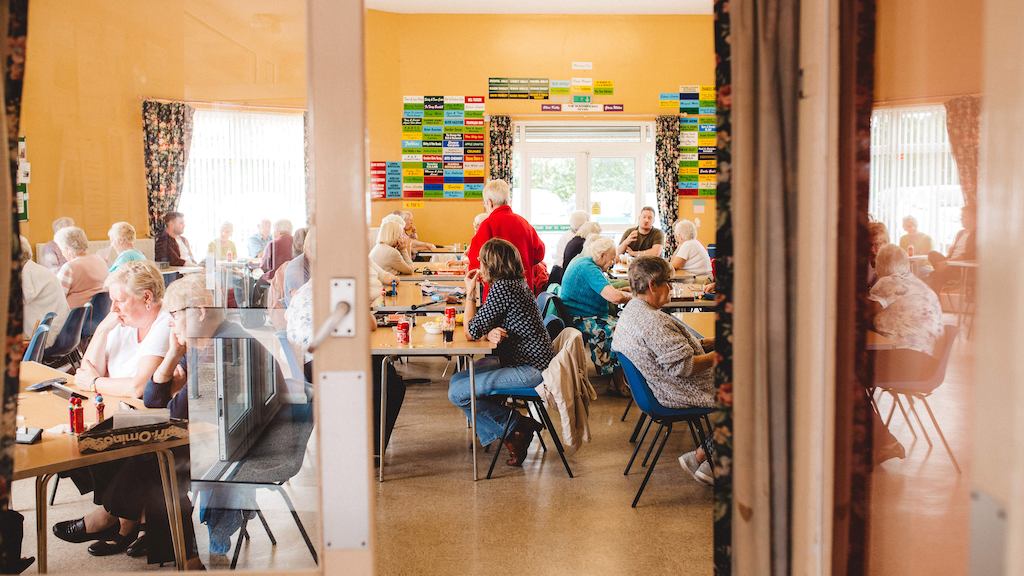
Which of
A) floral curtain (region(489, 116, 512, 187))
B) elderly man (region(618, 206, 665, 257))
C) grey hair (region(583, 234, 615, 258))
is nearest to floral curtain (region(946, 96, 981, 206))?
grey hair (region(583, 234, 615, 258))

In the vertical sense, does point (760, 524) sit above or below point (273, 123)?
below

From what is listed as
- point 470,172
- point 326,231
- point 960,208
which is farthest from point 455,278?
point 960,208

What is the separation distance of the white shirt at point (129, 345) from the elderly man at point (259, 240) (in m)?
0.47

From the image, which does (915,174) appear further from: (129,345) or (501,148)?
(501,148)

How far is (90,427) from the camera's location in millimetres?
2832

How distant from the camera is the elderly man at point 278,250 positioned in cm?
293

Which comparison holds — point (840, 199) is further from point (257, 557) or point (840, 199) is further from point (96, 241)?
point (96, 241)

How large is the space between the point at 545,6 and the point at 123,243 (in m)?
8.40

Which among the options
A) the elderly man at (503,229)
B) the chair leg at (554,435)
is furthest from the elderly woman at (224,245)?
the elderly man at (503,229)

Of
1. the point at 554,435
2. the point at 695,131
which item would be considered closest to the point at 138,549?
the point at 554,435

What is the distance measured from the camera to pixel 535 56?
430 inches

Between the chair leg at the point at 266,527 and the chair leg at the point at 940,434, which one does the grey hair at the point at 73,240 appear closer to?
the chair leg at the point at 266,527

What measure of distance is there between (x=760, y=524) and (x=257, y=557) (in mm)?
1810

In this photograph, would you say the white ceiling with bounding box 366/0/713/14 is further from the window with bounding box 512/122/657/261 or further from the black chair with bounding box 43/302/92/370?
the black chair with bounding box 43/302/92/370
